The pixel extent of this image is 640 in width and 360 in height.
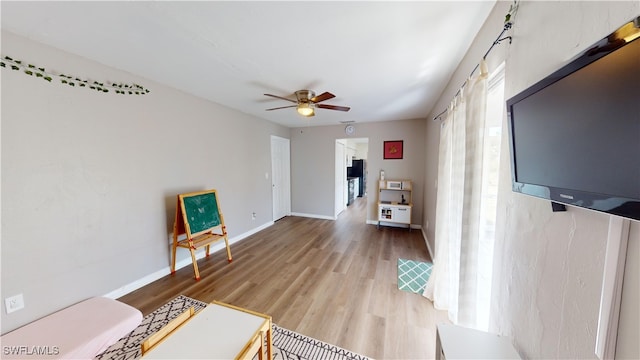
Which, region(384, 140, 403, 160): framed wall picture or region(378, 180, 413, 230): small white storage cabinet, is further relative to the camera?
region(384, 140, 403, 160): framed wall picture

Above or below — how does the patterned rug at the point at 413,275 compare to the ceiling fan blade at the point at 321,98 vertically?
below

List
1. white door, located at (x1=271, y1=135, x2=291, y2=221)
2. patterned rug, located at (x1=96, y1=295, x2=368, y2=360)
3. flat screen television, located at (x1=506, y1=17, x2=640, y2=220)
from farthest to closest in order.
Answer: white door, located at (x1=271, y1=135, x2=291, y2=221), patterned rug, located at (x1=96, y1=295, x2=368, y2=360), flat screen television, located at (x1=506, y1=17, x2=640, y2=220)

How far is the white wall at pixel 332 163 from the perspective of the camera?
4.41 meters

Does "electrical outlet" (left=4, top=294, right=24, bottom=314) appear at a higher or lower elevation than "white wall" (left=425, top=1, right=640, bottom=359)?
lower

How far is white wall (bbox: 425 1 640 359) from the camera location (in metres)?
0.66

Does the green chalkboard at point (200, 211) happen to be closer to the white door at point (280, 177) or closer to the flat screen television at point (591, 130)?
the white door at point (280, 177)

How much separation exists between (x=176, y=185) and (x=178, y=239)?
2.37 ft

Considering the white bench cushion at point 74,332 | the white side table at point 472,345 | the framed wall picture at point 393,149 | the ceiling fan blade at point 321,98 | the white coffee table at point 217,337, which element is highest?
the ceiling fan blade at point 321,98

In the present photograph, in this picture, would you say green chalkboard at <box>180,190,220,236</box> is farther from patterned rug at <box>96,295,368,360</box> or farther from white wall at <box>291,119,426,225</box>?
white wall at <box>291,119,426,225</box>

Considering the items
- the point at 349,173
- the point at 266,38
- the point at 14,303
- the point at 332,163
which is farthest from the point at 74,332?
the point at 349,173

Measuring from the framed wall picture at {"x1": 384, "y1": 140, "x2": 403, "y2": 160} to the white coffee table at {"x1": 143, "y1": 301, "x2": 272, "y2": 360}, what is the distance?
401cm

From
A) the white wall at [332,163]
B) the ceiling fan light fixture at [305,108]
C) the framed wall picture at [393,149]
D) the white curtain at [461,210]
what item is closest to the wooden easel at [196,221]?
the ceiling fan light fixture at [305,108]

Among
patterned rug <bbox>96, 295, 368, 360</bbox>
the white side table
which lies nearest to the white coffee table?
patterned rug <bbox>96, 295, 368, 360</bbox>

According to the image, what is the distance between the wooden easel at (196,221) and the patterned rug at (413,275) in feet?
7.72
